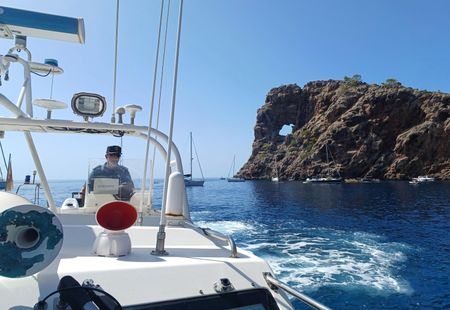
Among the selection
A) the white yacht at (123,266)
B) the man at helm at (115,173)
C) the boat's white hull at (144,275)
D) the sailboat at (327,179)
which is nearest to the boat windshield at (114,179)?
the man at helm at (115,173)

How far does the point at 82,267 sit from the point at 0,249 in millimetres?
623

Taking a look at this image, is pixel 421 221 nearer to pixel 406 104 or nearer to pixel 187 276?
pixel 187 276

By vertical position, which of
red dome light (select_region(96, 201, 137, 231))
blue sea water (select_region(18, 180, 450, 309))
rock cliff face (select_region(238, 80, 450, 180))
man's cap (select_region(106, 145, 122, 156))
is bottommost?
blue sea water (select_region(18, 180, 450, 309))

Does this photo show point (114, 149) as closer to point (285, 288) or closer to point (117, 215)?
point (117, 215)

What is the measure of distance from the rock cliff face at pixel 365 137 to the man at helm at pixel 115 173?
85.3 m

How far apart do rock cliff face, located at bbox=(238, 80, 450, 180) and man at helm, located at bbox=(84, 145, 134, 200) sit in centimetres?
8529

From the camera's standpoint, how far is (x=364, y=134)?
8719 cm

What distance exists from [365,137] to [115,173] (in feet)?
300

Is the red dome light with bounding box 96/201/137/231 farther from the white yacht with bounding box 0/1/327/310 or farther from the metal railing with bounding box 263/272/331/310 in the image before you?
the metal railing with bounding box 263/272/331/310

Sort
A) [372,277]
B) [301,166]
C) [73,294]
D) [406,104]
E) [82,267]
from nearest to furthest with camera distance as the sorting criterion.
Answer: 1. [73,294]
2. [82,267]
3. [372,277]
4. [406,104]
5. [301,166]

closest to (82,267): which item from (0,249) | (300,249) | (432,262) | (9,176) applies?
(0,249)

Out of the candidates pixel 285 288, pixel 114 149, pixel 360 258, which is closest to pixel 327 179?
pixel 360 258

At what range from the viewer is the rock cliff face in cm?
7788

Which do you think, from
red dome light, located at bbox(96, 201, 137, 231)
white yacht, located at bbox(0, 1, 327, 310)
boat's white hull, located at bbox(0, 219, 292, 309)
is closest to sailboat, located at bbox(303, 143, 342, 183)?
white yacht, located at bbox(0, 1, 327, 310)
